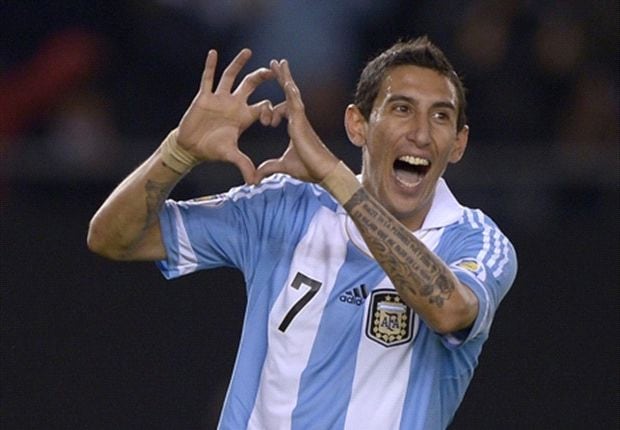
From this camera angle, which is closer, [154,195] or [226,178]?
[154,195]

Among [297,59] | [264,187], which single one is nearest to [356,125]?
[264,187]

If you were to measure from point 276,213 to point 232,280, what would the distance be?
2238 millimetres

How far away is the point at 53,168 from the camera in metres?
7.59

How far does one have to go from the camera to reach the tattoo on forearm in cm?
423

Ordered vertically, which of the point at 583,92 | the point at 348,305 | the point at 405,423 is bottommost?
the point at 405,423

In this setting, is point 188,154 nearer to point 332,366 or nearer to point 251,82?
point 251,82

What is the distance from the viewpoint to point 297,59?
8.55 m

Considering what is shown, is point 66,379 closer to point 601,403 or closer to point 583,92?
point 601,403

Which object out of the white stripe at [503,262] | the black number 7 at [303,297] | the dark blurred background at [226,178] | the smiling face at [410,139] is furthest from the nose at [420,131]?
the dark blurred background at [226,178]

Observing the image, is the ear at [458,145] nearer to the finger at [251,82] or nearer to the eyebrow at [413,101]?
the eyebrow at [413,101]

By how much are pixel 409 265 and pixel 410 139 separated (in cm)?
55

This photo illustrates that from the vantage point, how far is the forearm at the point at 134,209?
4.52 meters

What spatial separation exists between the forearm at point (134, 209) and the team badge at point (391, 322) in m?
0.67

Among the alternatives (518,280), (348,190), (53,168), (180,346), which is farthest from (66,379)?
(348,190)
